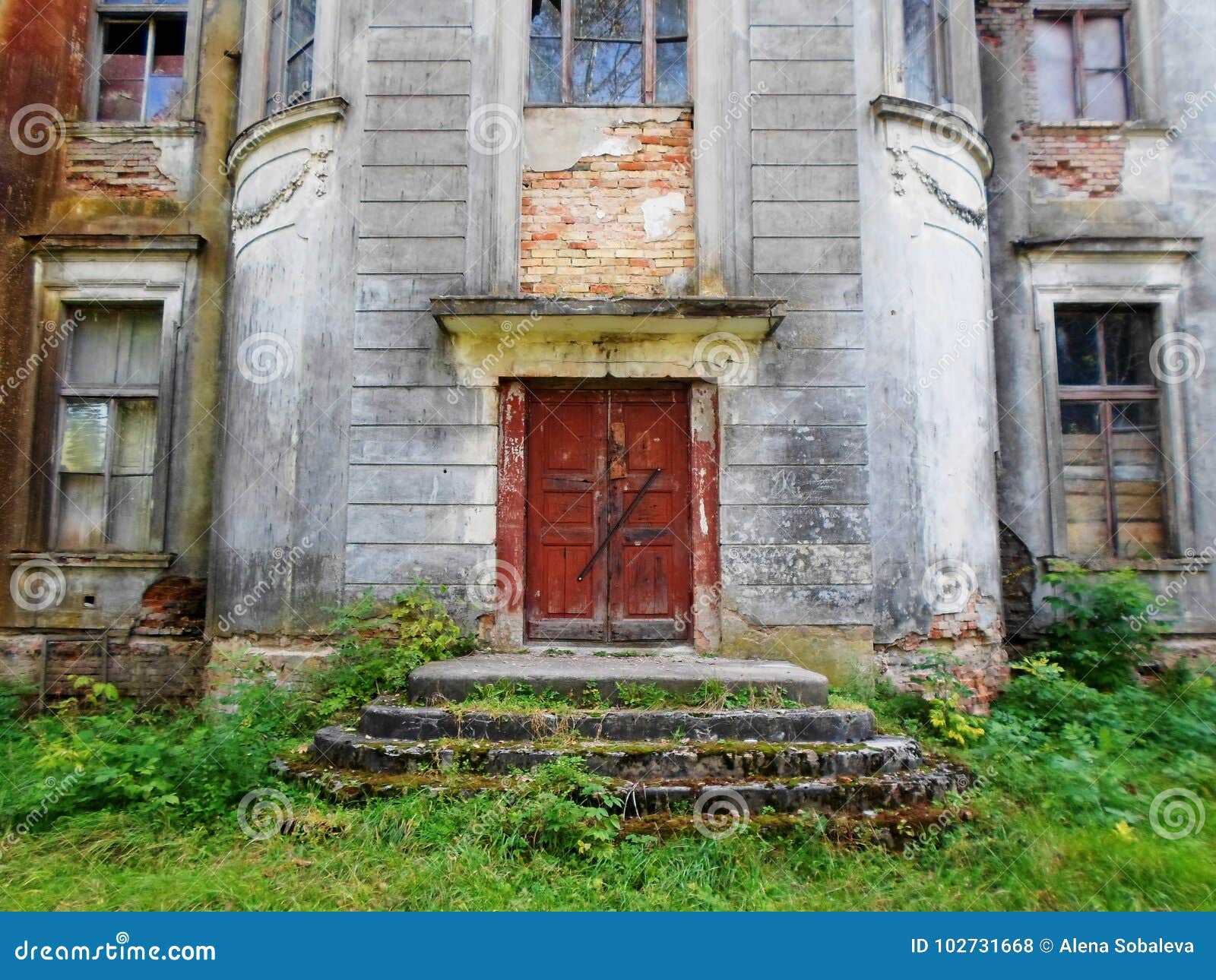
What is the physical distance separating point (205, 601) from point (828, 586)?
5.09 meters

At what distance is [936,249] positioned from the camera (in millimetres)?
6715

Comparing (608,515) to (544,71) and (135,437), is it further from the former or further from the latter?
(135,437)

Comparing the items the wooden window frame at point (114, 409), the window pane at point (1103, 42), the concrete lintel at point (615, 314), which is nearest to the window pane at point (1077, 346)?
the window pane at point (1103, 42)

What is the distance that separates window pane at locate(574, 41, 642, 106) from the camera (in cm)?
682

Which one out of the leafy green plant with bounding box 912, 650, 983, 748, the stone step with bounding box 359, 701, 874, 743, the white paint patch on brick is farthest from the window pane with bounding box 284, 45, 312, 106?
the leafy green plant with bounding box 912, 650, 983, 748

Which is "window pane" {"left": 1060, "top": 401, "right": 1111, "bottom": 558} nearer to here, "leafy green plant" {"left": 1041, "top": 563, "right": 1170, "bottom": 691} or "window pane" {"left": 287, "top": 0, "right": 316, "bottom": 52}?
"leafy green plant" {"left": 1041, "top": 563, "right": 1170, "bottom": 691}

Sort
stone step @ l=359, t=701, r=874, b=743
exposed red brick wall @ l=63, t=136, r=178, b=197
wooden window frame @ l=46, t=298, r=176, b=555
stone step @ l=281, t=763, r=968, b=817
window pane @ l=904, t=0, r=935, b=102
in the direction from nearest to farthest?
stone step @ l=281, t=763, r=968, b=817 → stone step @ l=359, t=701, r=874, b=743 → window pane @ l=904, t=0, r=935, b=102 → wooden window frame @ l=46, t=298, r=176, b=555 → exposed red brick wall @ l=63, t=136, r=178, b=197

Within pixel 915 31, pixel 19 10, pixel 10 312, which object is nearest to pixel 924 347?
pixel 915 31

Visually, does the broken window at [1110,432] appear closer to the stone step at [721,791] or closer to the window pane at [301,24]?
the stone step at [721,791]

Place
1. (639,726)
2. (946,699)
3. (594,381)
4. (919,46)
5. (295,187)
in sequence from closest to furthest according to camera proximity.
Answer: (639,726)
(946,699)
(594,381)
(295,187)
(919,46)

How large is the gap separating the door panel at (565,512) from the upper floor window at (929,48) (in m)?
3.79

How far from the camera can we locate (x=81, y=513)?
7660 mm

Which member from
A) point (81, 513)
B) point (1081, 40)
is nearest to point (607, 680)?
point (81, 513)

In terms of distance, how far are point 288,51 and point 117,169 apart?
2.07 metres
